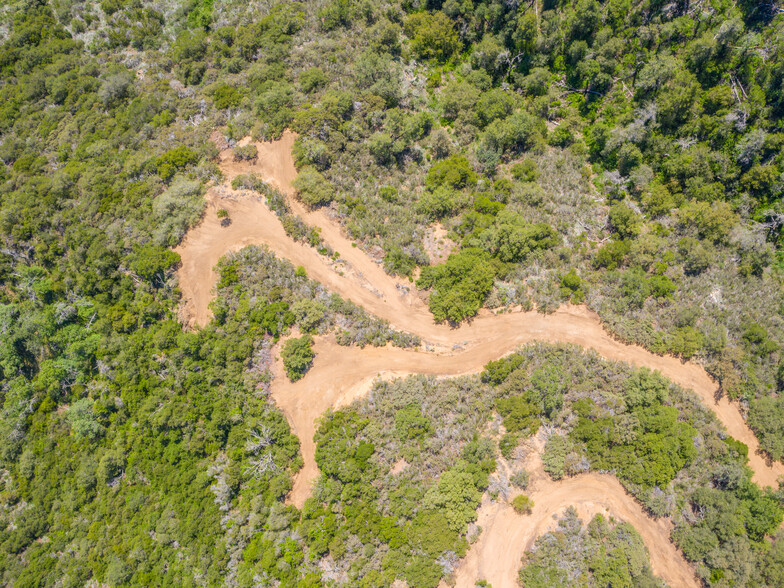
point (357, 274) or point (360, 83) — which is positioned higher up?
point (360, 83)

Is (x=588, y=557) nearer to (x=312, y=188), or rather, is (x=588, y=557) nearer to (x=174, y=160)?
(x=312, y=188)

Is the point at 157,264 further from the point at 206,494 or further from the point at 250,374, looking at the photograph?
the point at 206,494

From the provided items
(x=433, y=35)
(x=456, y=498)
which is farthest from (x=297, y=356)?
(x=433, y=35)

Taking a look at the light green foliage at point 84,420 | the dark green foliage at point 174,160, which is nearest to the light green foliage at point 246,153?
the dark green foliage at point 174,160

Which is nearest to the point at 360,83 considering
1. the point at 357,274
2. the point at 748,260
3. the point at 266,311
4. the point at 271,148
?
the point at 271,148

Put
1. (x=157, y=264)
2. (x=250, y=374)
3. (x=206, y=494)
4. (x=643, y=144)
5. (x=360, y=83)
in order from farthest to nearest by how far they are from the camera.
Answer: (x=360, y=83)
(x=643, y=144)
(x=157, y=264)
(x=250, y=374)
(x=206, y=494)

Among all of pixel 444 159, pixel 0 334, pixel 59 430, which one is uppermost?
pixel 444 159

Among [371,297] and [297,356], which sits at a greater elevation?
[371,297]

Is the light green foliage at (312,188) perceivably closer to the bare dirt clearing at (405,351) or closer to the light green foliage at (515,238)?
the bare dirt clearing at (405,351)

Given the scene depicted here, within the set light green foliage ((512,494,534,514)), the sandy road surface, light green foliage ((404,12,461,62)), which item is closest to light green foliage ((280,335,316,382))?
the sandy road surface
